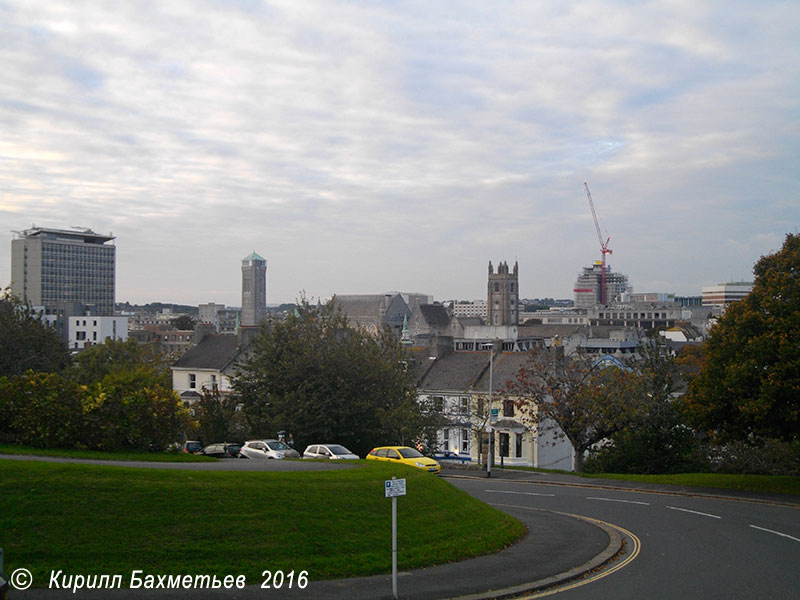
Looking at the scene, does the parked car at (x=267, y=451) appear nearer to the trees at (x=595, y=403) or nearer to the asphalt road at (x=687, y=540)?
the asphalt road at (x=687, y=540)

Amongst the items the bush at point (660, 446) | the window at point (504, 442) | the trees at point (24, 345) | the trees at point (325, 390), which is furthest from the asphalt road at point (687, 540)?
the trees at point (24, 345)

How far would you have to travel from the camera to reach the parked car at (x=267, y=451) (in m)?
35.6

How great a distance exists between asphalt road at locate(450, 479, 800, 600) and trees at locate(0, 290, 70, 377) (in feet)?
102

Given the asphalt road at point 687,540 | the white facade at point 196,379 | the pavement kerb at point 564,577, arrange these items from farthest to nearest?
the white facade at point 196,379 < the asphalt road at point 687,540 < the pavement kerb at point 564,577

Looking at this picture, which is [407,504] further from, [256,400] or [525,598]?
[256,400]

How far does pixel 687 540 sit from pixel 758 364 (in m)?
10.3

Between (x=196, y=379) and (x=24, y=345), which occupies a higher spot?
(x=24, y=345)

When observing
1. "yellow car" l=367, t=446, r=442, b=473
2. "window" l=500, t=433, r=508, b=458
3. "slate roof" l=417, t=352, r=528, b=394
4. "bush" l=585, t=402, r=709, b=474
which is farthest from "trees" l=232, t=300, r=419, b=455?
"slate roof" l=417, t=352, r=528, b=394

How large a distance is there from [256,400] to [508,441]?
68.3 feet

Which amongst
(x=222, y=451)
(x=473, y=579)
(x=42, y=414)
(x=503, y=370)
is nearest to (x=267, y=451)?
(x=222, y=451)

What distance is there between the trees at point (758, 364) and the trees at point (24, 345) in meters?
39.1

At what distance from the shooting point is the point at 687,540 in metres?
21.1

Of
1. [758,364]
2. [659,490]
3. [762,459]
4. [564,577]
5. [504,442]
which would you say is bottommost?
[504,442]

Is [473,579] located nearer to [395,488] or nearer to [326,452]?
[395,488]
